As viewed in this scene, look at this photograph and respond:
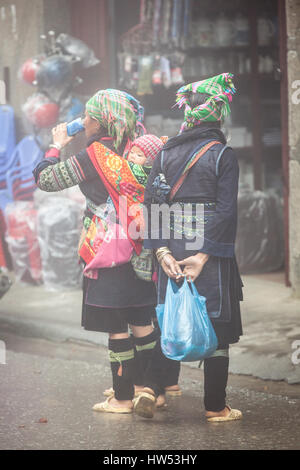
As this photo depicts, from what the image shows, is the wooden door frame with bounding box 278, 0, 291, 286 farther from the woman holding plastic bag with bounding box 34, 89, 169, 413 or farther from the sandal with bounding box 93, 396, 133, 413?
the sandal with bounding box 93, 396, 133, 413

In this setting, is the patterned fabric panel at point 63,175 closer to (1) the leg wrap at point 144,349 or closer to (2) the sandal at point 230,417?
(1) the leg wrap at point 144,349

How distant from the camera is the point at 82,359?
6141 mm

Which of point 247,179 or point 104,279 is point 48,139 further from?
point 104,279

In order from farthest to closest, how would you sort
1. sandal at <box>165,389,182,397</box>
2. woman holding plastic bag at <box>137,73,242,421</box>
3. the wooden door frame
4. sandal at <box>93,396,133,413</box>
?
the wooden door frame → sandal at <box>165,389,182,397</box> → sandal at <box>93,396,133,413</box> → woman holding plastic bag at <box>137,73,242,421</box>

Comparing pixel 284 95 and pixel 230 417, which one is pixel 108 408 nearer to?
pixel 230 417

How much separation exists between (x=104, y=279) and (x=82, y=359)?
178 cm

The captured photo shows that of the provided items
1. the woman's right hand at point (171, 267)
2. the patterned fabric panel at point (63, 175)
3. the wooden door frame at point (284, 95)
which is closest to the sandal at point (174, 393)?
the woman's right hand at point (171, 267)

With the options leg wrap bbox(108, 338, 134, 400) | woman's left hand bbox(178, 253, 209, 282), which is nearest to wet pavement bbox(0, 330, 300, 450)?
leg wrap bbox(108, 338, 134, 400)

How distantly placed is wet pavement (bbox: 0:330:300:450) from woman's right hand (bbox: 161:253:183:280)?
793mm

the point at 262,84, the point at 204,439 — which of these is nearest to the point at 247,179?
the point at 262,84

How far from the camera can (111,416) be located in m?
4.54

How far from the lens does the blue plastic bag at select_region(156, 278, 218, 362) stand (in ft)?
13.4

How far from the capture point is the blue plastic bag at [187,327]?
408cm

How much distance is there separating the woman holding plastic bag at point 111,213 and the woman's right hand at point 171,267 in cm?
27
